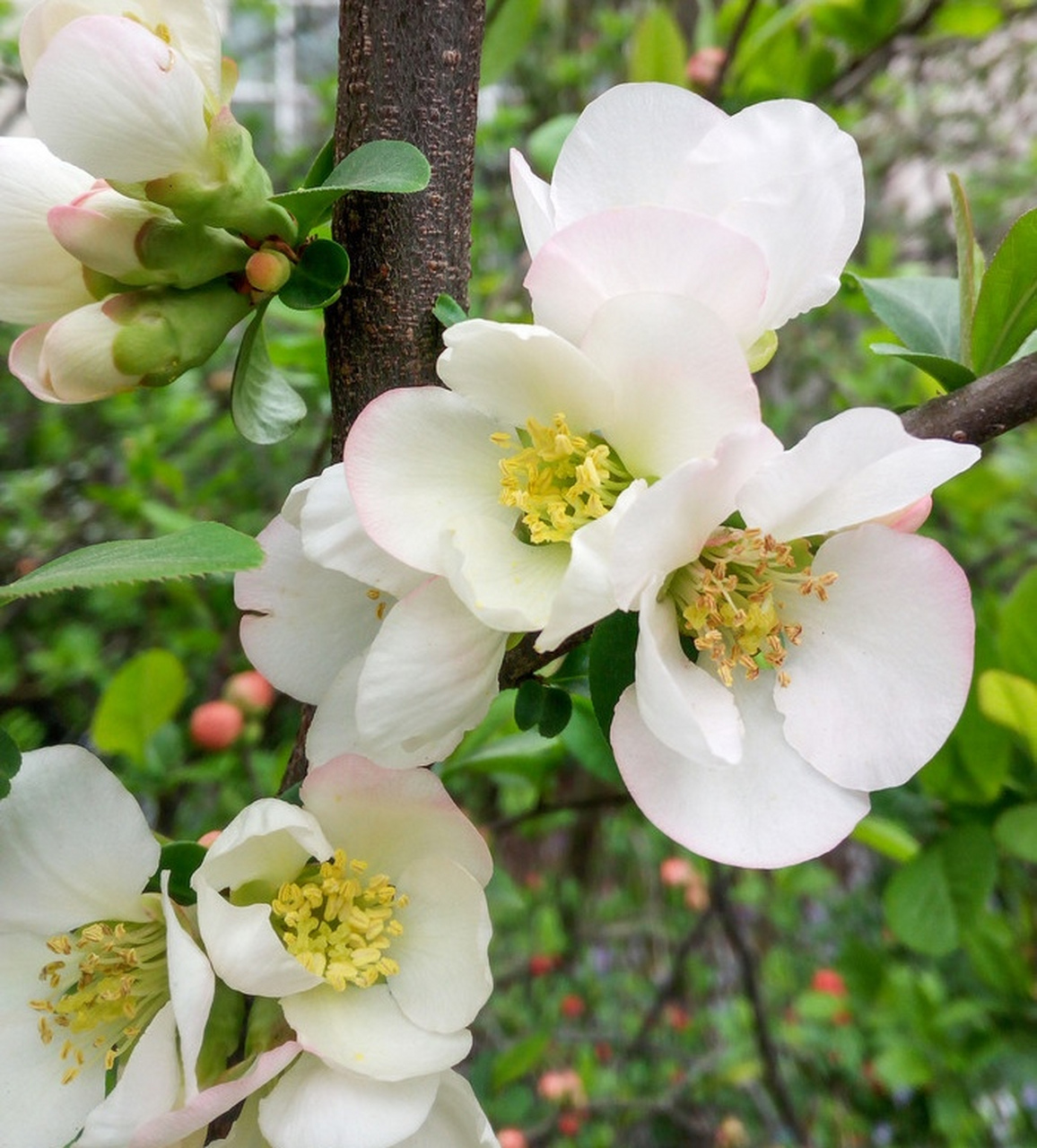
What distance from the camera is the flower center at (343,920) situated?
460 mm

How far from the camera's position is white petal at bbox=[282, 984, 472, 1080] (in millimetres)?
423

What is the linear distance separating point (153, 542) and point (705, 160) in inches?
10.3

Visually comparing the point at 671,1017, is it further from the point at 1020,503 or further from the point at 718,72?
the point at 718,72

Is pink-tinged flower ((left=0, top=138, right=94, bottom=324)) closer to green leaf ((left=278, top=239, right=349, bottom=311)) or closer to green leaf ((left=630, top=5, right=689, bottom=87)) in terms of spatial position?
green leaf ((left=278, top=239, right=349, bottom=311))

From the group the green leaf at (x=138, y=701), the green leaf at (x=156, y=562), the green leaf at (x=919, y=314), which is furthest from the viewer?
the green leaf at (x=138, y=701)

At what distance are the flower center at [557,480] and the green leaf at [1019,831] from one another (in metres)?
0.59

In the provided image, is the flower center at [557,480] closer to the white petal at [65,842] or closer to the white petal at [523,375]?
the white petal at [523,375]

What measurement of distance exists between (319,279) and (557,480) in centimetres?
15

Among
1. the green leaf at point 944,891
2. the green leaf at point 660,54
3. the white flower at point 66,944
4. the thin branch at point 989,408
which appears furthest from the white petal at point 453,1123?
the green leaf at point 660,54

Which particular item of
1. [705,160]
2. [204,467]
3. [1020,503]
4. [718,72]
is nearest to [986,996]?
[1020,503]

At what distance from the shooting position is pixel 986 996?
55.8 inches

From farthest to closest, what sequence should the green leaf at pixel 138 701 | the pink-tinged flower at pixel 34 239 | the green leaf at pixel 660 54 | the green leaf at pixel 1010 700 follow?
the green leaf at pixel 660 54, the green leaf at pixel 138 701, the green leaf at pixel 1010 700, the pink-tinged flower at pixel 34 239

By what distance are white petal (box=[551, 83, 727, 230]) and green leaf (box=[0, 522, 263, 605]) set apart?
0.19 m

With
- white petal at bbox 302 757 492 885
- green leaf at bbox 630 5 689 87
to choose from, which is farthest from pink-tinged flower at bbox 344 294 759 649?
green leaf at bbox 630 5 689 87
